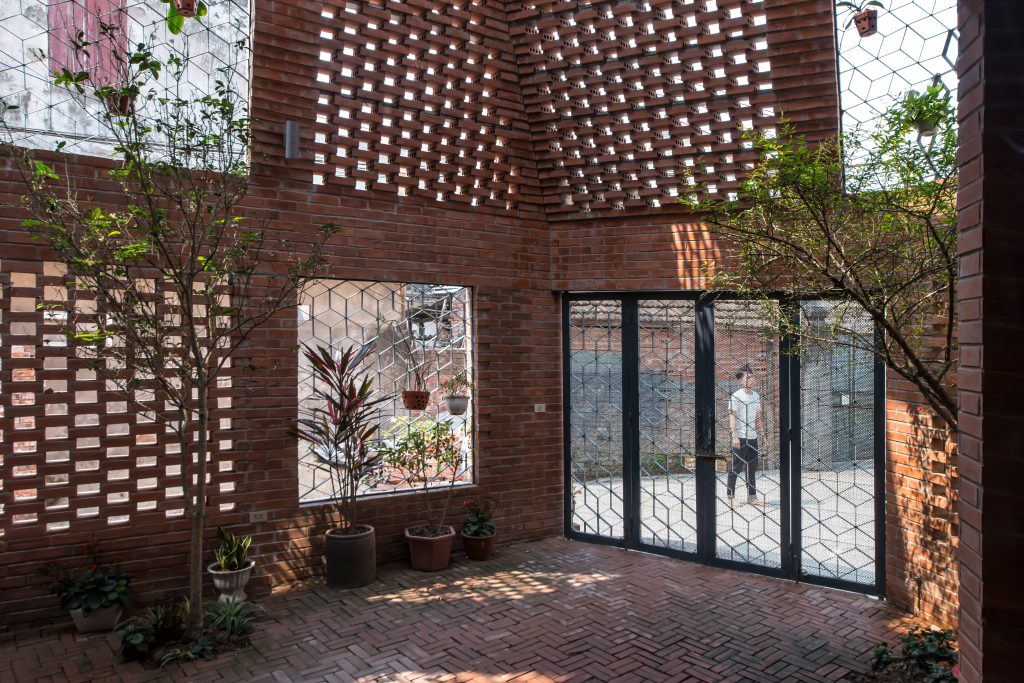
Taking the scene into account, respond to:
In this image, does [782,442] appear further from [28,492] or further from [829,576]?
[28,492]

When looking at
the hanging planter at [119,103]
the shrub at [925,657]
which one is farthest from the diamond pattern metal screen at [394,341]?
the shrub at [925,657]

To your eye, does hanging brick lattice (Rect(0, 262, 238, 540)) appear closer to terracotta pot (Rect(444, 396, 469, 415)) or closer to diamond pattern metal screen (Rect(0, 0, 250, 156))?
diamond pattern metal screen (Rect(0, 0, 250, 156))

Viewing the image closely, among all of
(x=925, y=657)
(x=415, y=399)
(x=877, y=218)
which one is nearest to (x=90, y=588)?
(x=415, y=399)

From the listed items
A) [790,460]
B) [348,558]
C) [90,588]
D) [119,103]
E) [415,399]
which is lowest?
[348,558]

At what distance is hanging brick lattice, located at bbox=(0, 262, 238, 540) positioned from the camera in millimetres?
5059

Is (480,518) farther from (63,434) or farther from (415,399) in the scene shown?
(63,434)

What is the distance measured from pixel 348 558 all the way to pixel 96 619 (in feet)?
5.96

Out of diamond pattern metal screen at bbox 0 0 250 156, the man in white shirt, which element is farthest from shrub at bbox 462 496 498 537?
diamond pattern metal screen at bbox 0 0 250 156

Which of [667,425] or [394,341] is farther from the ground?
[394,341]

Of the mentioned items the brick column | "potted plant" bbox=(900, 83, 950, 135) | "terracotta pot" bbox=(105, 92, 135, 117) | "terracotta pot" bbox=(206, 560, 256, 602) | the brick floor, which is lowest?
the brick floor

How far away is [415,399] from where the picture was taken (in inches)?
259

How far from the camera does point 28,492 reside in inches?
201

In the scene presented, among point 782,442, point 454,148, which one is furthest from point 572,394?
point 454,148

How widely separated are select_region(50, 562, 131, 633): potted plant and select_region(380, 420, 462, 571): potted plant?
222 centimetres
